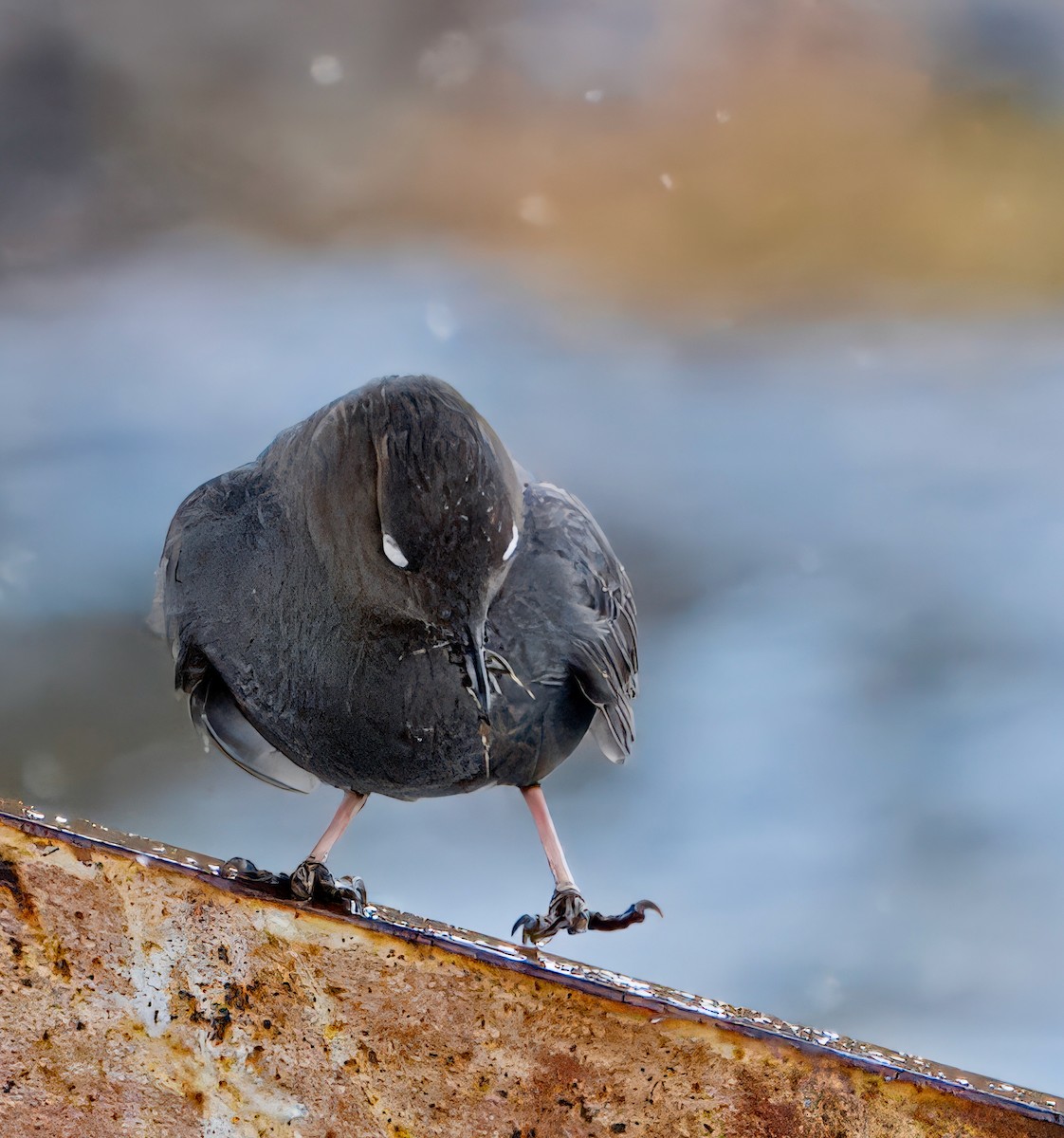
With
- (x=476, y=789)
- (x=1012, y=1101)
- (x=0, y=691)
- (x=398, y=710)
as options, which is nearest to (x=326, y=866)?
(x=476, y=789)

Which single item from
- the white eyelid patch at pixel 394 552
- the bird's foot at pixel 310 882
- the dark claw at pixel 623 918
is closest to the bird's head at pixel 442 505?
the white eyelid patch at pixel 394 552

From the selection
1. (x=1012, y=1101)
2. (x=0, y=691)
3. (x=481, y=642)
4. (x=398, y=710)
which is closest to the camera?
(x=1012, y=1101)

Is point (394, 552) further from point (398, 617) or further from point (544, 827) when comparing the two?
point (544, 827)

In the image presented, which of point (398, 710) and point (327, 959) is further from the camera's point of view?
point (398, 710)

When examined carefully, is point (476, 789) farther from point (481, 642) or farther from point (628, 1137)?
point (628, 1137)

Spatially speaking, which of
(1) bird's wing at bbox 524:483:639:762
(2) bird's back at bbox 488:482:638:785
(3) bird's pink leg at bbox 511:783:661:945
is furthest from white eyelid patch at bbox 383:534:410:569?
(3) bird's pink leg at bbox 511:783:661:945

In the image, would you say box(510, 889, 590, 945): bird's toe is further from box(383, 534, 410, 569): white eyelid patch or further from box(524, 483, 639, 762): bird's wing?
box(383, 534, 410, 569): white eyelid patch

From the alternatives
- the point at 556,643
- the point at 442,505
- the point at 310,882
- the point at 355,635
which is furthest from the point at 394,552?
the point at 310,882
